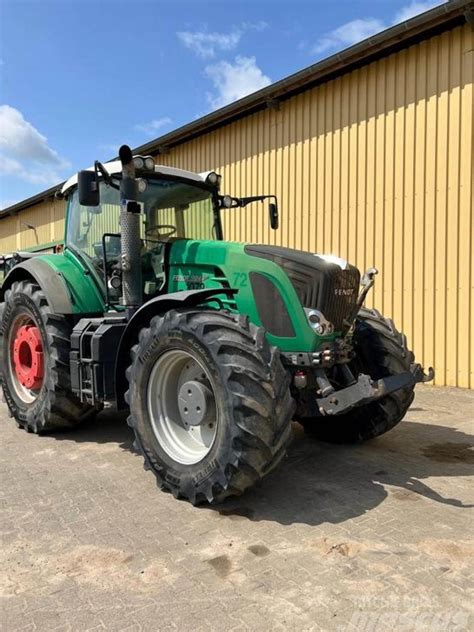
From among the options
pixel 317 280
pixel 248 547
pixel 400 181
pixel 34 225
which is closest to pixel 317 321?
pixel 317 280

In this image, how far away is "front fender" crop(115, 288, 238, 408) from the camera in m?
3.81

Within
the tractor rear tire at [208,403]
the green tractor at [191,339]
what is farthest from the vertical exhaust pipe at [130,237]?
the tractor rear tire at [208,403]

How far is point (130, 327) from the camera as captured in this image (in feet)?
13.7

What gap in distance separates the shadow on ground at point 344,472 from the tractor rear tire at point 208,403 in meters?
0.34

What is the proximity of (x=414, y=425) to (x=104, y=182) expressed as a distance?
411cm

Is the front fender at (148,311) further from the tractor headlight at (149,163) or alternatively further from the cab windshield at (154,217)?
the tractor headlight at (149,163)

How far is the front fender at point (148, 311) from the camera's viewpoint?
381 cm

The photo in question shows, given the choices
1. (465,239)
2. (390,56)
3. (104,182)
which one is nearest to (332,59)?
(390,56)

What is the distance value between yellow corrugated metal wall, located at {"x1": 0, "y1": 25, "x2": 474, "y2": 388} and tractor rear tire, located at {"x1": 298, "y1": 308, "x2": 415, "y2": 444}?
11.0 feet

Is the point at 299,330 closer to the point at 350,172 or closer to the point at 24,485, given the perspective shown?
the point at 24,485

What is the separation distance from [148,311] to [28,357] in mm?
2263

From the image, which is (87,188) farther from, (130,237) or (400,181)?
(400,181)

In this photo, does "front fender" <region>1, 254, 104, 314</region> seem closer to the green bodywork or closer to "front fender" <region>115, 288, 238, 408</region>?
the green bodywork


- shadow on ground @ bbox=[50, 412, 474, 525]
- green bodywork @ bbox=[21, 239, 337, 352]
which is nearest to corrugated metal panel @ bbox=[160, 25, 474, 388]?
shadow on ground @ bbox=[50, 412, 474, 525]
